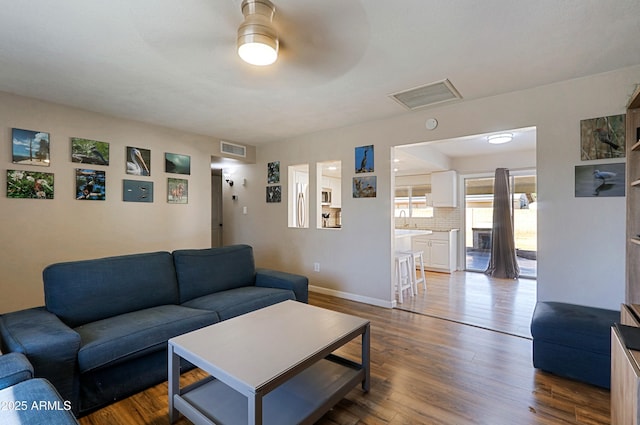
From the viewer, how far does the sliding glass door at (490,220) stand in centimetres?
566

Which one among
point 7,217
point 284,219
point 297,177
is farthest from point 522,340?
point 7,217

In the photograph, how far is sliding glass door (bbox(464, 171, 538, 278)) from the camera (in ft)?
18.6

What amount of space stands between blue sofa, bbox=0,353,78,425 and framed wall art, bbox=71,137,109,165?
276 cm

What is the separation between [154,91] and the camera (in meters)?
2.89

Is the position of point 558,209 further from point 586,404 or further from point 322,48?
point 322,48

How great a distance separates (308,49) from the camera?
2117 millimetres

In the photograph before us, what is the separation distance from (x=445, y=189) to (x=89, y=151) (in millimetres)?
6067

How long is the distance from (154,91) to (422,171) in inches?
209

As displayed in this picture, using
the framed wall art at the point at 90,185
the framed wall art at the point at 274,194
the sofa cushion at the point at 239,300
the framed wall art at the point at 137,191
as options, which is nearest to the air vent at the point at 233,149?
the framed wall art at the point at 274,194

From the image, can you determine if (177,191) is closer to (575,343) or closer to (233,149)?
(233,149)

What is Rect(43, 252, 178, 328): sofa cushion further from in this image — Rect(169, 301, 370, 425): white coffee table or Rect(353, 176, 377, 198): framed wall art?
Rect(353, 176, 377, 198): framed wall art

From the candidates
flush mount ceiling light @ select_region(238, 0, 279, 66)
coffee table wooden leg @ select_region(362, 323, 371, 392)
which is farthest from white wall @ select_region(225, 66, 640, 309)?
flush mount ceiling light @ select_region(238, 0, 279, 66)

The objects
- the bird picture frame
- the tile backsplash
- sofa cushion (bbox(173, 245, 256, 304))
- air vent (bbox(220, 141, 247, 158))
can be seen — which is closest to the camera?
the bird picture frame

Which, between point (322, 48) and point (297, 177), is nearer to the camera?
point (322, 48)
